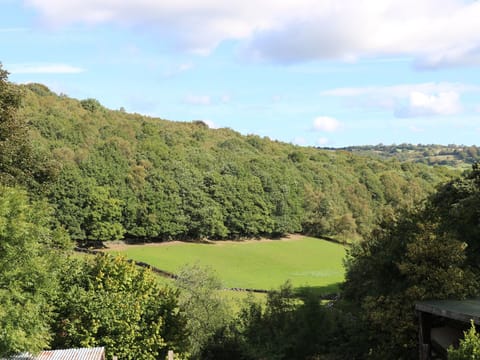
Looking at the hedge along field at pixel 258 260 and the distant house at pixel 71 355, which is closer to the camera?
the distant house at pixel 71 355

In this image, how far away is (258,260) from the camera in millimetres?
74500

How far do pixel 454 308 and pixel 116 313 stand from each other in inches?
498

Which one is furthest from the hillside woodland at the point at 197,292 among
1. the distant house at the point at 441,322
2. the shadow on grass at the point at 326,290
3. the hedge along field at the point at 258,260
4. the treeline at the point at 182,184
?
the treeline at the point at 182,184

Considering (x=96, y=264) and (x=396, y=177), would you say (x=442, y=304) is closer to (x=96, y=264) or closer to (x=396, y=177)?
(x=96, y=264)

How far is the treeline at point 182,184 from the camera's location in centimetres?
7612

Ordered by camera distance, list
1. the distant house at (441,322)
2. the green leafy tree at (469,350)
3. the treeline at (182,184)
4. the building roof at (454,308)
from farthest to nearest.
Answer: the treeline at (182,184) → the distant house at (441,322) → the building roof at (454,308) → the green leafy tree at (469,350)

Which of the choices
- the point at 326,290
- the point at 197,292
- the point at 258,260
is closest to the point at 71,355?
the point at 197,292

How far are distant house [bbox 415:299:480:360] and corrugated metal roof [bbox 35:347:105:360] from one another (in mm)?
11043

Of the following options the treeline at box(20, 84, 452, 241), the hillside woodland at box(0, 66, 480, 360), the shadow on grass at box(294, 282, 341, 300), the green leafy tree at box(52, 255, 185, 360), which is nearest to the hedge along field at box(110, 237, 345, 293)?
the shadow on grass at box(294, 282, 341, 300)

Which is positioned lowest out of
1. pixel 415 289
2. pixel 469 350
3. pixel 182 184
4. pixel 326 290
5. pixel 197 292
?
pixel 326 290

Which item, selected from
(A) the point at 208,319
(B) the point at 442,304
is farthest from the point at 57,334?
(B) the point at 442,304

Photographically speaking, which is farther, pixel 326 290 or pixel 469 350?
pixel 326 290

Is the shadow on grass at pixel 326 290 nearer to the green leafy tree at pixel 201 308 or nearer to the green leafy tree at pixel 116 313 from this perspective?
the green leafy tree at pixel 201 308

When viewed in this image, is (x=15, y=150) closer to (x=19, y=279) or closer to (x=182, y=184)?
(x=19, y=279)
